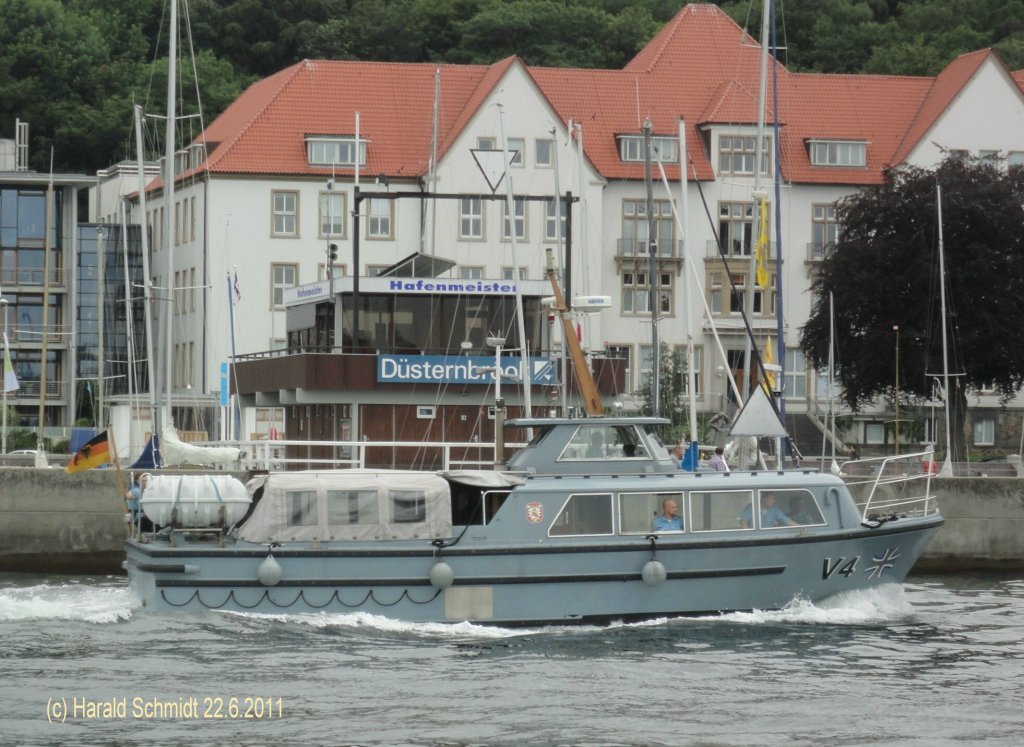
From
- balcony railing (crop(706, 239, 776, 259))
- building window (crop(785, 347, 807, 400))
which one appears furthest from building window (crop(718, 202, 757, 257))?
building window (crop(785, 347, 807, 400))

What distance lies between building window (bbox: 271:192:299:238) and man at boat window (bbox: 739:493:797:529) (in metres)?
49.2

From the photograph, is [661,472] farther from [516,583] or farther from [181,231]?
[181,231]

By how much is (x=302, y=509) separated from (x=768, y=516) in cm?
698

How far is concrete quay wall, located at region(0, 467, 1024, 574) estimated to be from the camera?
3878cm

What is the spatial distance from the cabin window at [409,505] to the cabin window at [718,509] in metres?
4.00

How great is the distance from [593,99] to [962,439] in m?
25.3

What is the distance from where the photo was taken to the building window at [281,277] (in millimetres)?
75375

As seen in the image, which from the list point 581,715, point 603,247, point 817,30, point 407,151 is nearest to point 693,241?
point 603,247

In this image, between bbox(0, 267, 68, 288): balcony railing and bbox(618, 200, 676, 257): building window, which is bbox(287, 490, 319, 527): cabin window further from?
bbox(0, 267, 68, 288): balcony railing

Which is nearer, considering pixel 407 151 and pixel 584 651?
pixel 584 651

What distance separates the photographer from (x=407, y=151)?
75875 millimetres

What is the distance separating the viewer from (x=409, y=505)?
2786 centimetres

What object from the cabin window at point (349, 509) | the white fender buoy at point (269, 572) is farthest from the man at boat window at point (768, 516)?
the white fender buoy at point (269, 572)

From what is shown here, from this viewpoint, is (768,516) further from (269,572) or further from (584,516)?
(269,572)
